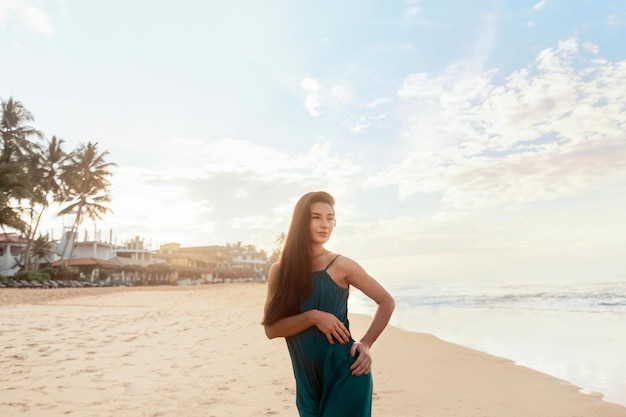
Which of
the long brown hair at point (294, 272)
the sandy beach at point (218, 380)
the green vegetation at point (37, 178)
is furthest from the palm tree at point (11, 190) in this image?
the long brown hair at point (294, 272)

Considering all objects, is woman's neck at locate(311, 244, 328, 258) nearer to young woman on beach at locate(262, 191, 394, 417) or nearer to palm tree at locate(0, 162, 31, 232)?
young woman on beach at locate(262, 191, 394, 417)

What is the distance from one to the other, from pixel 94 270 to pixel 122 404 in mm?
53563

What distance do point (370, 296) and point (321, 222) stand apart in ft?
1.31

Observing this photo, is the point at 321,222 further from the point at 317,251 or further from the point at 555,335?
the point at 555,335

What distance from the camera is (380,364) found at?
766 centimetres

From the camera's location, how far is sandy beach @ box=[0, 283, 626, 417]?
4.84 m

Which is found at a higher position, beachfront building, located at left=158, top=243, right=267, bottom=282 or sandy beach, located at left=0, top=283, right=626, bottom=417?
beachfront building, located at left=158, top=243, right=267, bottom=282

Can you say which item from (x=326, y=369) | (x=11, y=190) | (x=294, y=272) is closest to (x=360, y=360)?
(x=326, y=369)

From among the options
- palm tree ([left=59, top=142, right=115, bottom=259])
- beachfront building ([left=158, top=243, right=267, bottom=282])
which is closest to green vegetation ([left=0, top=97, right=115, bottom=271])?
palm tree ([left=59, top=142, right=115, bottom=259])

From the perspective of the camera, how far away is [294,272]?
2209 millimetres

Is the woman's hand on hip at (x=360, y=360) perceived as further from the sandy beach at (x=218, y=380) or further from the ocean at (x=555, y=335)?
the ocean at (x=555, y=335)

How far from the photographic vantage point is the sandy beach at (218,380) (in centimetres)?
484

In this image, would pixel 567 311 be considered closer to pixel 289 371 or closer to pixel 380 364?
pixel 380 364

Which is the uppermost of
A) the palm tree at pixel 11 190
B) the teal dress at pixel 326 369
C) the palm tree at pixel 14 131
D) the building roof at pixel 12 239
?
the palm tree at pixel 14 131
